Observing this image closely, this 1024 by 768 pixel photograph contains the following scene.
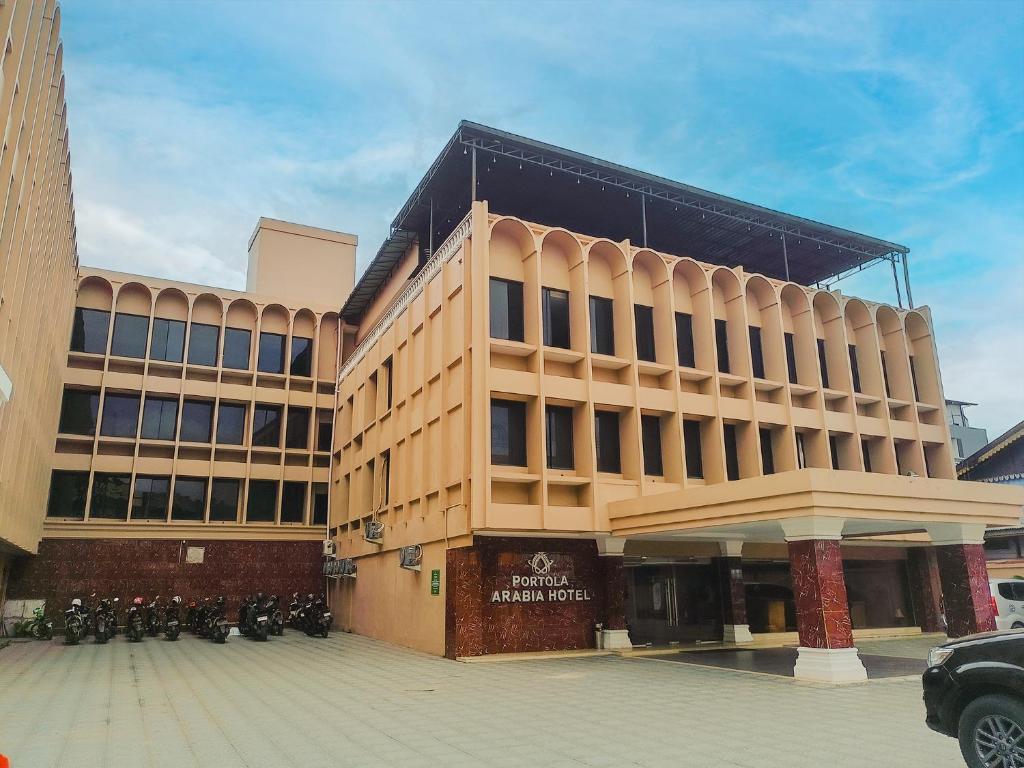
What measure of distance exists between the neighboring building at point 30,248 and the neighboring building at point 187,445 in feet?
10.3

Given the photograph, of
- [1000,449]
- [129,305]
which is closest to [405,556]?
[129,305]

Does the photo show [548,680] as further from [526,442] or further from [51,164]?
[51,164]

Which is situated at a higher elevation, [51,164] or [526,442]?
[51,164]

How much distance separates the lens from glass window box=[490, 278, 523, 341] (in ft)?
66.2

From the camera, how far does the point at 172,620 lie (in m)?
24.1

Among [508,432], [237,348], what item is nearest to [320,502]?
[237,348]

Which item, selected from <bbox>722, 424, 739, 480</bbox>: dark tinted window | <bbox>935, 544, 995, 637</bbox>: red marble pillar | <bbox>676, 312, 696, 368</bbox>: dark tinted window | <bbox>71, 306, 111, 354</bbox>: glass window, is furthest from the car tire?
<bbox>71, 306, 111, 354</bbox>: glass window

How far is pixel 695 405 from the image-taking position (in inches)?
851

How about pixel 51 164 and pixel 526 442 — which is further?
pixel 526 442

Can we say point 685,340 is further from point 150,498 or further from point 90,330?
point 90,330

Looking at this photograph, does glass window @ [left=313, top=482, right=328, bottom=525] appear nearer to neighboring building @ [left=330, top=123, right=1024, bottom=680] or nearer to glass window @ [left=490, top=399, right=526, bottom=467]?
neighboring building @ [left=330, top=123, right=1024, bottom=680]

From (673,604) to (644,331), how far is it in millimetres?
8223

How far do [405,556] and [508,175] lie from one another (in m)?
12.5

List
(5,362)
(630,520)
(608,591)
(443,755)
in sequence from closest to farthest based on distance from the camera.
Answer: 1. (443,755)
2. (5,362)
3. (630,520)
4. (608,591)
